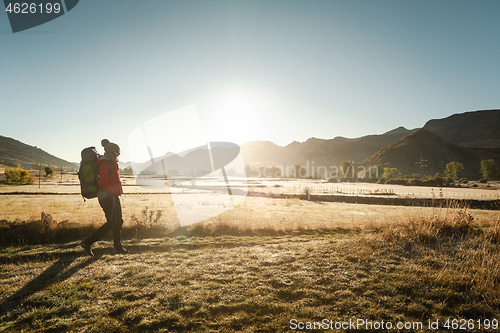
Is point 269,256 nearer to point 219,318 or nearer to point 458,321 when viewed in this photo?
point 219,318

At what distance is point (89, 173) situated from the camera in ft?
22.6

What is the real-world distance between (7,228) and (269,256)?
38.4 ft

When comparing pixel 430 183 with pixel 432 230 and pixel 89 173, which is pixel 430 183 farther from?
pixel 89 173

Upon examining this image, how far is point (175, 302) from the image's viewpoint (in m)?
4.86

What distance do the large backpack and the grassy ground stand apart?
218 centimetres

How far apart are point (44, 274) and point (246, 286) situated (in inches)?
209

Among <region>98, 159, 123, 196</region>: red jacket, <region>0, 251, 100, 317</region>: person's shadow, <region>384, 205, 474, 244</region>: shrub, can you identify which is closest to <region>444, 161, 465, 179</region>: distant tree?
<region>384, 205, 474, 244</region>: shrub

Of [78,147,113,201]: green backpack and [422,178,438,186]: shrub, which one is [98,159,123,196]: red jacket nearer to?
[78,147,113,201]: green backpack

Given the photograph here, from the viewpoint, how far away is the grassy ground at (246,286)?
4312 millimetres

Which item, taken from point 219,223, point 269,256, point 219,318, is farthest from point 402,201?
point 219,318

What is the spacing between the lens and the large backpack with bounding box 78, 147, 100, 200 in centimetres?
689

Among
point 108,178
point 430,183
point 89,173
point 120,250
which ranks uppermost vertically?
point 89,173

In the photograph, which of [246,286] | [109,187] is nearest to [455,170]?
[246,286]

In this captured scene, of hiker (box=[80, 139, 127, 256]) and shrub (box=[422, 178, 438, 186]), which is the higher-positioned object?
hiker (box=[80, 139, 127, 256])
